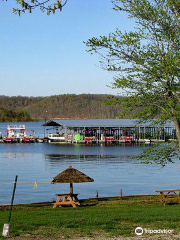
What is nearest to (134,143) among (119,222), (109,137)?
(109,137)

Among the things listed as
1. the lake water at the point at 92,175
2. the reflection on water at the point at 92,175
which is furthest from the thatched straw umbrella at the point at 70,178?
the reflection on water at the point at 92,175

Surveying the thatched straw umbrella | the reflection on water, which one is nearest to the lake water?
the reflection on water

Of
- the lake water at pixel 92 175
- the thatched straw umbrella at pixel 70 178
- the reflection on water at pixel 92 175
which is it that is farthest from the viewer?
the reflection on water at pixel 92 175

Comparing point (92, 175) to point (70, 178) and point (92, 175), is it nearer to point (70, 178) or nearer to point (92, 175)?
point (92, 175)

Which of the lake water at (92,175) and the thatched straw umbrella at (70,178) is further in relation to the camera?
the lake water at (92,175)

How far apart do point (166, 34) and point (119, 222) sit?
10517 millimetres

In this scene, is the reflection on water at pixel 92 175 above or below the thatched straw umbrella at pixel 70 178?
below

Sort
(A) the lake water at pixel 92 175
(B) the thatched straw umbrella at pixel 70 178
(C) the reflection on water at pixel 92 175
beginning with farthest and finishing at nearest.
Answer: (C) the reflection on water at pixel 92 175 → (A) the lake water at pixel 92 175 → (B) the thatched straw umbrella at pixel 70 178

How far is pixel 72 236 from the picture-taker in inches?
528

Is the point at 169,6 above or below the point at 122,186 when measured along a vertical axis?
above

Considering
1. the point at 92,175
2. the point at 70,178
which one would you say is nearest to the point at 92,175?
the point at 92,175

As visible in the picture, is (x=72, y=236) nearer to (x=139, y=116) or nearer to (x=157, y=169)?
(x=139, y=116)

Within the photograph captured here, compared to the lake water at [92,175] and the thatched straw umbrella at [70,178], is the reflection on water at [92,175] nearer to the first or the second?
the lake water at [92,175]

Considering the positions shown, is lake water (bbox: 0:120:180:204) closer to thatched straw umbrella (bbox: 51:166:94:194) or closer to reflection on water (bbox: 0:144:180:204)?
reflection on water (bbox: 0:144:180:204)
